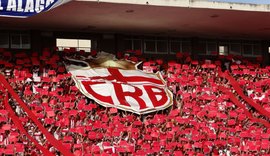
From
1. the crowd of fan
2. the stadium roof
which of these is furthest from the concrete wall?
the crowd of fan

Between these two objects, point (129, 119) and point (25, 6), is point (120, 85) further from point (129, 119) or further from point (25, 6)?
point (25, 6)

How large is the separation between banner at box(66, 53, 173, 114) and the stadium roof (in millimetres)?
1336

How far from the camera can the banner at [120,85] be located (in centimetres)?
1599

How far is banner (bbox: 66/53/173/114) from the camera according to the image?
52.5 feet

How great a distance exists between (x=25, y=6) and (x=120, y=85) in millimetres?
4295

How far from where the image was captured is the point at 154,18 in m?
16.5

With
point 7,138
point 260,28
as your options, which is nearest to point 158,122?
point 7,138

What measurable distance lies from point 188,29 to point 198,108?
3.36 meters

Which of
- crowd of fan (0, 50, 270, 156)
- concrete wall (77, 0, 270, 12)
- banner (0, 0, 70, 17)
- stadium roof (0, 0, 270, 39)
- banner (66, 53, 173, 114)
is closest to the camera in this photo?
banner (0, 0, 70, 17)

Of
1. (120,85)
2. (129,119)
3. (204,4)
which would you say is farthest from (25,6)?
(204,4)

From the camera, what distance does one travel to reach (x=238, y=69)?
748 inches

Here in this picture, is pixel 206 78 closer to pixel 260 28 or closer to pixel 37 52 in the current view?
pixel 260 28

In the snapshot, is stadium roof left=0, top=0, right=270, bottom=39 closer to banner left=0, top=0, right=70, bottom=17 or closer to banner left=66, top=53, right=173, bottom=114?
banner left=0, top=0, right=70, bottom=17

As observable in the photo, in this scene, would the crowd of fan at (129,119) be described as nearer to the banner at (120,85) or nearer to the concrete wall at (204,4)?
the banner at (120,85)
